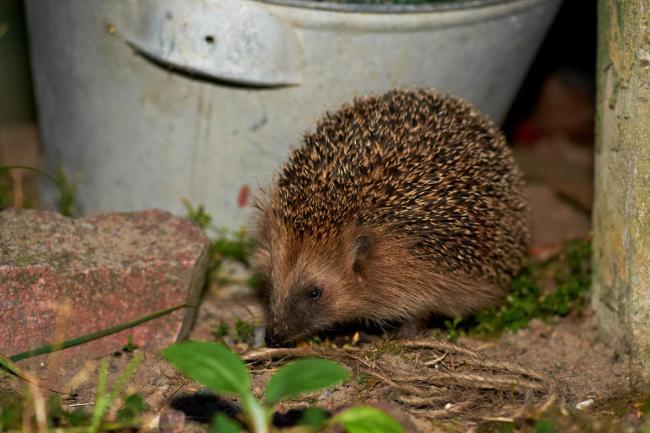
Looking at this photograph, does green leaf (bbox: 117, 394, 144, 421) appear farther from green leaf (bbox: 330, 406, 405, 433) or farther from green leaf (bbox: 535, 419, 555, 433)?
green leaf (bbox: 535, 419, 555, 433)

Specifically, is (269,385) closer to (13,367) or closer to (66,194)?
(13,367)

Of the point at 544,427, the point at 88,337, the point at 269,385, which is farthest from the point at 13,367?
the point at 544,427

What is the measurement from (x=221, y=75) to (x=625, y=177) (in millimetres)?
1586

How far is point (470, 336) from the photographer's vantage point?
132 inches

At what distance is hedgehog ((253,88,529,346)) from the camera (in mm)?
2990

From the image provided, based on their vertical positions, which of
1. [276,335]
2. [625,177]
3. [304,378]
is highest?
[625,177]

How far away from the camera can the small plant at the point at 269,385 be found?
2047 mm

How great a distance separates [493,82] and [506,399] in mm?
1608

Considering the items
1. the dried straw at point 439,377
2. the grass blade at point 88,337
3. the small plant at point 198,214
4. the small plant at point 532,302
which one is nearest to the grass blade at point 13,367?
the grass blade at point 88,337

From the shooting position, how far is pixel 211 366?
2.16m

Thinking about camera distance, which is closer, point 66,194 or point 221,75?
point 221,75

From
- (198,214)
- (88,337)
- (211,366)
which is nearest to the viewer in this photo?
(211,366)

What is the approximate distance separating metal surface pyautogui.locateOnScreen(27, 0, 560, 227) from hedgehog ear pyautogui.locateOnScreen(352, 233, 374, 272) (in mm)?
Answer: 650

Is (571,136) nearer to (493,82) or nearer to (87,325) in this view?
(493,82)
